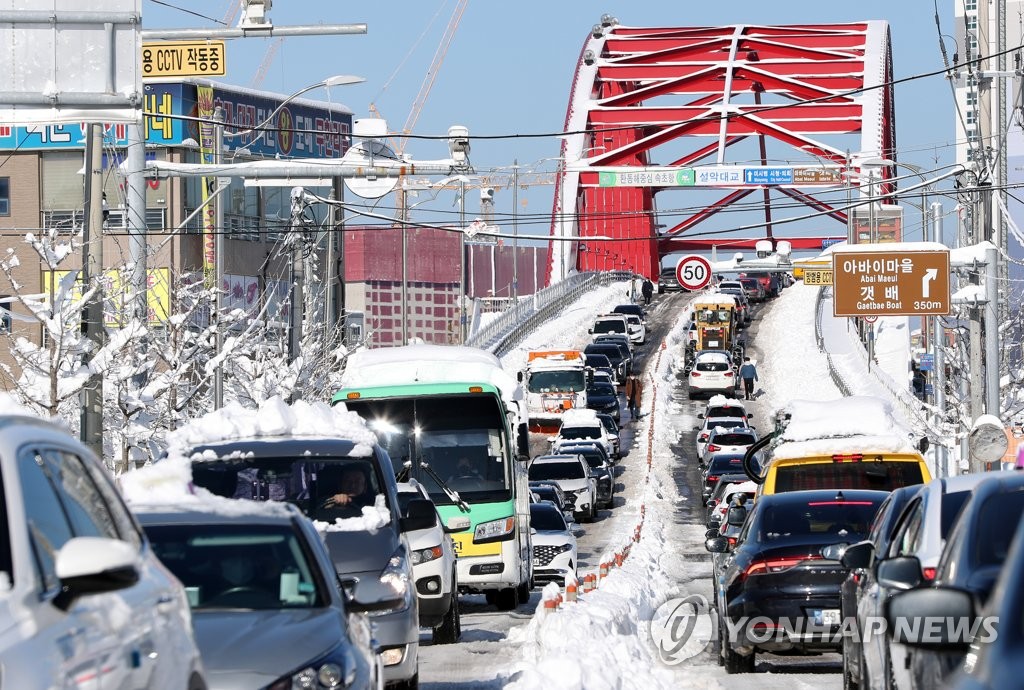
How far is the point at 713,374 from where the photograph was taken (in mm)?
67625

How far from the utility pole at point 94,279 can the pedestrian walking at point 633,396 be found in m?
41.2

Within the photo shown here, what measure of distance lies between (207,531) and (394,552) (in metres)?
3.45

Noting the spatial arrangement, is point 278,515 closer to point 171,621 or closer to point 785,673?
point 171,621

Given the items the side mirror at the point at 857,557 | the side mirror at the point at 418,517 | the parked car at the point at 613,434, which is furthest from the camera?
the parked car at the point at 613,434

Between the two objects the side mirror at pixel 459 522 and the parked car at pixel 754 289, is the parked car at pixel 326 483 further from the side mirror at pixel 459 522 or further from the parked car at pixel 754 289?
the parked car at pixel 754 289

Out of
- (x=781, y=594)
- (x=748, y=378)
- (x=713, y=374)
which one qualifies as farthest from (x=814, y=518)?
(x=748, y=378)

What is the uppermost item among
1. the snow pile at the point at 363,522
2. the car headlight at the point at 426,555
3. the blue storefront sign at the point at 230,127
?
the blue storefront sign at the point at 230,127

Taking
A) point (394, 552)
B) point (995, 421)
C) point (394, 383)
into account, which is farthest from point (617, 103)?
point (394, 552)

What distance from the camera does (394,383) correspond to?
20.1 metres

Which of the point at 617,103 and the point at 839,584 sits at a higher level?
the point at 617,103

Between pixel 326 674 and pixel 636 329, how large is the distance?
249ft

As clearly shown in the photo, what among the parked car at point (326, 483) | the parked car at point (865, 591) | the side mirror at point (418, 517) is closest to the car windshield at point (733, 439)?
the parked car at point (326, 483)

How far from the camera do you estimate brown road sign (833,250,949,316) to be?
145 ft

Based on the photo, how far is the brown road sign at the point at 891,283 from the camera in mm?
44344
